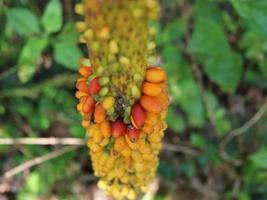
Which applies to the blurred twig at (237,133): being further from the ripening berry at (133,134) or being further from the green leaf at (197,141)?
the ripening berry at (133,134)

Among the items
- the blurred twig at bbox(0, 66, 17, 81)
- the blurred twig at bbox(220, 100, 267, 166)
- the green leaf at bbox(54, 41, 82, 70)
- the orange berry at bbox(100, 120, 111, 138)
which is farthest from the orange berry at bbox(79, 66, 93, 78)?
the blurred twig at bbox(220, 100, 267, 166)

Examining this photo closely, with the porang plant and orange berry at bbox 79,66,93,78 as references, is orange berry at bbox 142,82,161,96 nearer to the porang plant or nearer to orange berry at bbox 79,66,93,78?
the porang plant

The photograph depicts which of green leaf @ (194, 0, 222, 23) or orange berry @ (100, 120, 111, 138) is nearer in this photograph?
orange berry @ (100, 120, 111, 138)

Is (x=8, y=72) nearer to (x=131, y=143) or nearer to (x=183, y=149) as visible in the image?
(x=183, y=149)

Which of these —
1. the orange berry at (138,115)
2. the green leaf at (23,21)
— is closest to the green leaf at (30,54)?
the green leaf at (23,21)

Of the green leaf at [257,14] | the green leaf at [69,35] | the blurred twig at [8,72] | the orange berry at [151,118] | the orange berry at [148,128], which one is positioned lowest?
the blurred twig at [8,72]

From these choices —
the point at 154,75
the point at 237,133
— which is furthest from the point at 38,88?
the point at 154,75
